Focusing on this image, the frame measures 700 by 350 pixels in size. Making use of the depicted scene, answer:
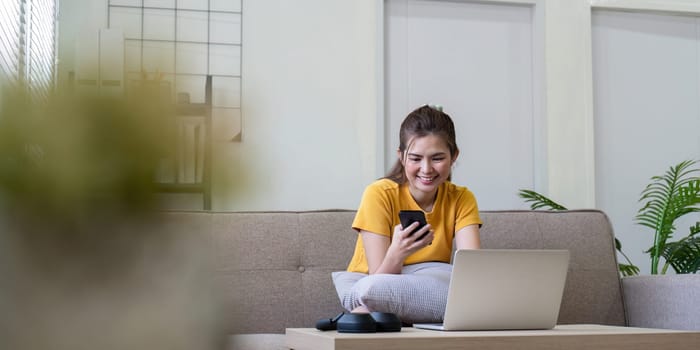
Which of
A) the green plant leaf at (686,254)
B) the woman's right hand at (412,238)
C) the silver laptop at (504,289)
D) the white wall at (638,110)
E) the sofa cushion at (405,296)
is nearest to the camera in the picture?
the silver laptop at (504,289)

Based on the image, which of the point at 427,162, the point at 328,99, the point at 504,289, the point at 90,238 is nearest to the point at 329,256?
the point at 427,162

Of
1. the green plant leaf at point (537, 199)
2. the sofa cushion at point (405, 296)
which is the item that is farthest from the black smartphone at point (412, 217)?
the green plant leaf at point (537, 199)

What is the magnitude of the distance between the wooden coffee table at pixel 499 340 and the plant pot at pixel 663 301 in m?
0.55

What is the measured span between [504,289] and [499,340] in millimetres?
191

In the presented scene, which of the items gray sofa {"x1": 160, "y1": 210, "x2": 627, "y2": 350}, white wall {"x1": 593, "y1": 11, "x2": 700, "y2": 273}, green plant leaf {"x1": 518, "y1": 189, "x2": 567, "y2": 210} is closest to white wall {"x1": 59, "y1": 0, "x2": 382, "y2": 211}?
green plant leaf {"x1": 518, "y1": 189, "x2": 567, "y2": 210}

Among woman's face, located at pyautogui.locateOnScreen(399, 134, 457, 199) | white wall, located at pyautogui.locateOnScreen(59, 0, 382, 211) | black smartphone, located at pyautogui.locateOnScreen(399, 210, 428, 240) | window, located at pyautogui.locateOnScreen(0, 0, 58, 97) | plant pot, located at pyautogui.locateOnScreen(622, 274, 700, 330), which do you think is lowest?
plant pot, located at pyautogui.locateOnScreen(622, 274, 700, 330)

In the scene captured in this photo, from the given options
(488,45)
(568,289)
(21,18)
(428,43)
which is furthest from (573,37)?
(21,18)

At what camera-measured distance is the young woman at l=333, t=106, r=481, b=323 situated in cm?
198

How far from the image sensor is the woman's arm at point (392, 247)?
6.43 ft

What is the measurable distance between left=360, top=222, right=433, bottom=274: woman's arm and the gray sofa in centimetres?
20

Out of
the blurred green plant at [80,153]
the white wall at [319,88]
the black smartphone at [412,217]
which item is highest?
the white wall at [319,88]

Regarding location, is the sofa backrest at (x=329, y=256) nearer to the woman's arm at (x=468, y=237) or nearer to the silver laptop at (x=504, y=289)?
the woman's arm at (x=468, y=237)

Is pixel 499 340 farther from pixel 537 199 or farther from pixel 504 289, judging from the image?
pixel 537 199

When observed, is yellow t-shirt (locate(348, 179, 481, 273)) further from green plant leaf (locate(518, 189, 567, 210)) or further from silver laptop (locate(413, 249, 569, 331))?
green plant leaf (locate(518, 189, 567, 210))
